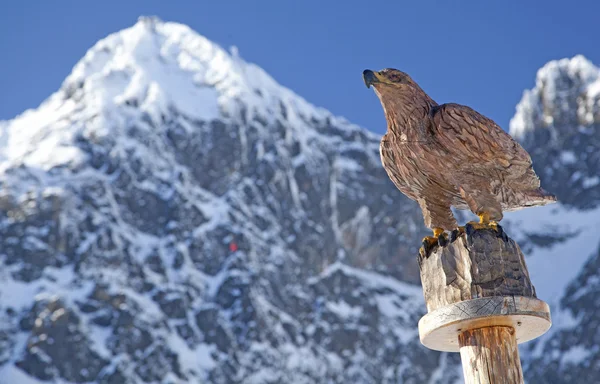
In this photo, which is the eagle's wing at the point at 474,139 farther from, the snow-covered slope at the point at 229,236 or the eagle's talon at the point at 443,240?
the snow-covered slope at the point at 229,236

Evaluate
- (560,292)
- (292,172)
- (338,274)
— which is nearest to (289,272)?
(338,274)

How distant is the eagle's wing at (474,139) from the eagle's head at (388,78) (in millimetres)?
280

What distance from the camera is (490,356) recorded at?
475 centimetres

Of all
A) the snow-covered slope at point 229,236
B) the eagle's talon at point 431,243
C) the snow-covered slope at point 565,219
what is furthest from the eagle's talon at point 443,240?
the snow-covered slope at point 565,219

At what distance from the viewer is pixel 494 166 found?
545 centimetres

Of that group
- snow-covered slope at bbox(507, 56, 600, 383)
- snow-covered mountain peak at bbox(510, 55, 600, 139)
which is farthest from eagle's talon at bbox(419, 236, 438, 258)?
snow-covered mountain peak at bbox(510, 55, 600, 139)

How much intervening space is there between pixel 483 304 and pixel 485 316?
5 cm

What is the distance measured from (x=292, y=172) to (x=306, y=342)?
22152 mm

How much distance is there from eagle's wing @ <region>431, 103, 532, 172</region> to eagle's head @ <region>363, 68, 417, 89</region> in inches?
11.0

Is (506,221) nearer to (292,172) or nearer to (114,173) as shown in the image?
(292,172)

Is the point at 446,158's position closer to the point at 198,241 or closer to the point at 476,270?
the point at 476,270

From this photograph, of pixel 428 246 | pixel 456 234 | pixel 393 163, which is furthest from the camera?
pixel 393 163

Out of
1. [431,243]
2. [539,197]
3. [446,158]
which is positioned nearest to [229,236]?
[539,197]

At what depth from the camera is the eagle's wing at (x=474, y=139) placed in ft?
17.5
